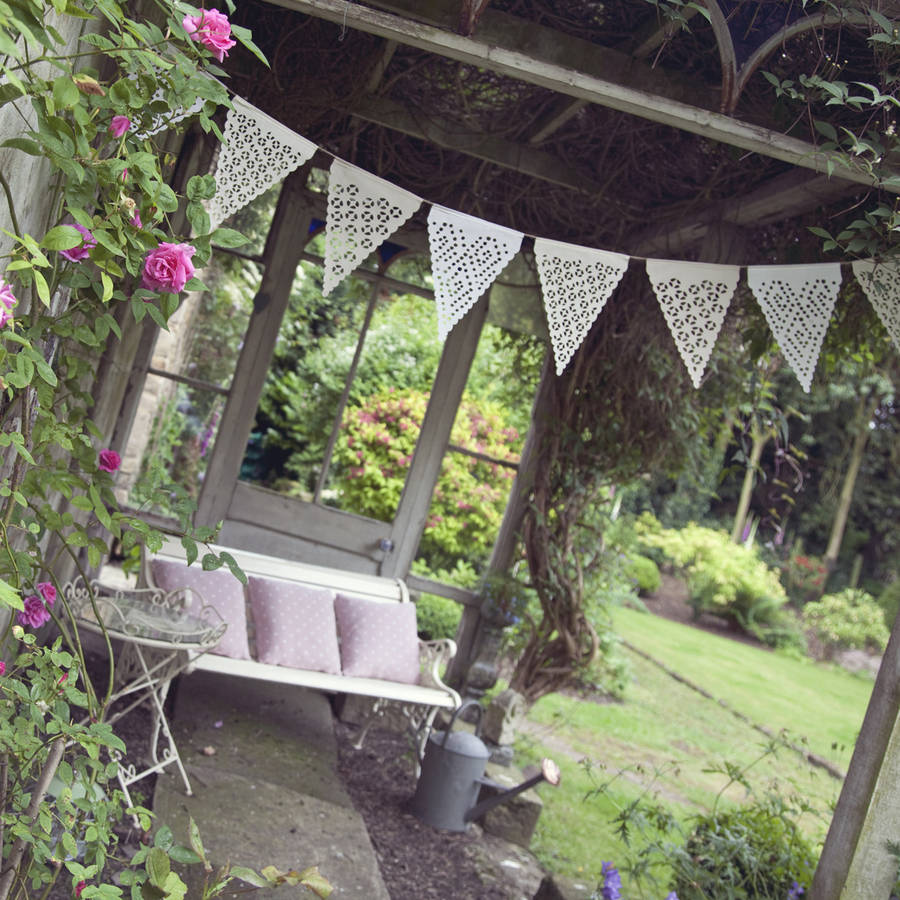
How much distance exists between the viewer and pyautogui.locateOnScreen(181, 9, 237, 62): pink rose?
1897 millimetres

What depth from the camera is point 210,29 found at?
1.92 metres

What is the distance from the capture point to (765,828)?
3117 millimetres

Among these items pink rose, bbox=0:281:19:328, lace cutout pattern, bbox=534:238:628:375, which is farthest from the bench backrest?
pink rose, bbox=0:281:19:328

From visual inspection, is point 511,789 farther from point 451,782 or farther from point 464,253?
point 464,253

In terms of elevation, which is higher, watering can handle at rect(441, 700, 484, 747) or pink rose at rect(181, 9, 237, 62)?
pink rose at rect(181, 9, 237, 62)

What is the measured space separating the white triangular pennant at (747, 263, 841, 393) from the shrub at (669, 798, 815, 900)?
148cm

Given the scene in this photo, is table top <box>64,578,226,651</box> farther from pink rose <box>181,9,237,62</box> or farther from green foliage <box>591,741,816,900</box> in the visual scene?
pink rose <box>181,9,237,62</box>

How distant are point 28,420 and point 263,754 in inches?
98.6

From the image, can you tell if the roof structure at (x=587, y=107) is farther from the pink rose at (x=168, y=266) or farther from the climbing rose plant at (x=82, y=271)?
the pink rose at (x=168, y=266)

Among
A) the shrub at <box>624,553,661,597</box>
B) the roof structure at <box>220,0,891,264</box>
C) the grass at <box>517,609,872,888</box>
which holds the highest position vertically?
the roof structure at <box>220,0,891,264</box>

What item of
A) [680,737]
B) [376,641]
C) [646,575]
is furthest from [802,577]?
[376,641]

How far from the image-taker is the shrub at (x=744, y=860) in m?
2.90

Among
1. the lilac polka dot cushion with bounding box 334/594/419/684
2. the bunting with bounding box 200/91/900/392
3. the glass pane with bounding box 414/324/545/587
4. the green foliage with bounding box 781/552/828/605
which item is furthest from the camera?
the green foliage with bounding box 781/552/828/605

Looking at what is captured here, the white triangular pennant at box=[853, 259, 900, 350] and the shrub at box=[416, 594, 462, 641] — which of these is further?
the shrub at box=[416, 594, 462, 641]
